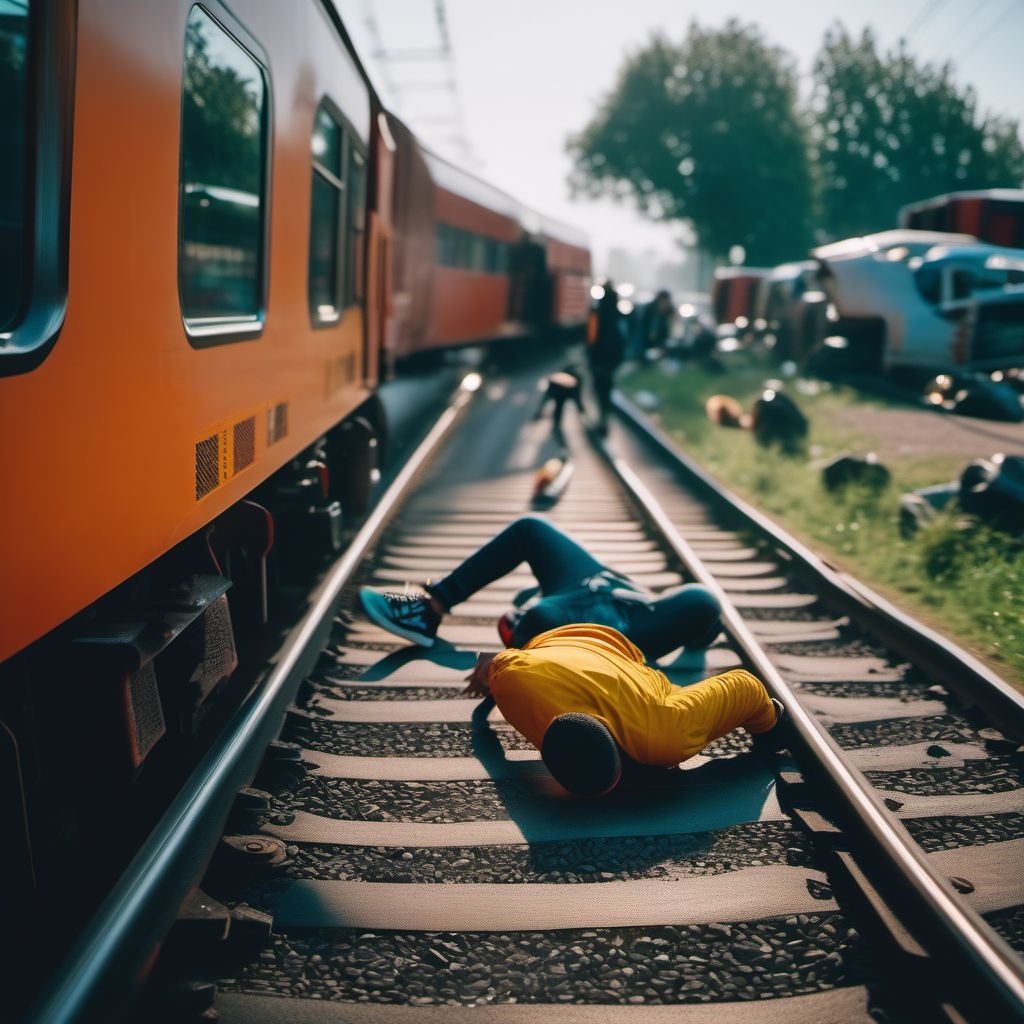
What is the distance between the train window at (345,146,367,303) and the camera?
6889mm

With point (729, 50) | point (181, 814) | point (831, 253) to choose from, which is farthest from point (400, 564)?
point (729, 50)

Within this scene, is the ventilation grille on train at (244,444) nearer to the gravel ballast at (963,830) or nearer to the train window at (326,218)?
the train window at (326,218)

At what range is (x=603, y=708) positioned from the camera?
10.7 feet

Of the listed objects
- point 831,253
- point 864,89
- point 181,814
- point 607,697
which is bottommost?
point 181,814

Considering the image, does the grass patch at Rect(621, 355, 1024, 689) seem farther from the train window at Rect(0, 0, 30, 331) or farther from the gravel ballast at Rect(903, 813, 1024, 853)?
the train window at Rect(0, 0, 30, 331)

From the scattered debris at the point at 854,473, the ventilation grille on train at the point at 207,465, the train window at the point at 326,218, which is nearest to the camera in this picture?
the ventilation grille on train at the point at 207,465

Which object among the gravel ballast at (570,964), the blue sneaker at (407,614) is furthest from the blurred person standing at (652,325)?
the gravel ballast at (570,964)

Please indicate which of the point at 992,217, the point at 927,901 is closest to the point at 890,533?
the point at 927,901

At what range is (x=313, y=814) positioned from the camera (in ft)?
10.6

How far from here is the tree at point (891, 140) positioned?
53.2m

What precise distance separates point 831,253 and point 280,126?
592 inches

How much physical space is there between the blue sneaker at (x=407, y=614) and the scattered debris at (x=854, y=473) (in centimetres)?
525

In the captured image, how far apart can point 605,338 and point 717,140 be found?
1624 inches

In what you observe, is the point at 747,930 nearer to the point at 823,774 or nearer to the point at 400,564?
the point at 823,774
